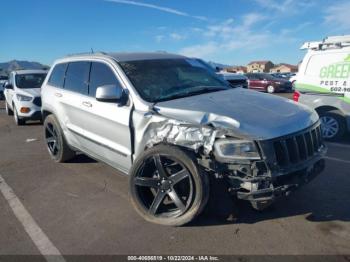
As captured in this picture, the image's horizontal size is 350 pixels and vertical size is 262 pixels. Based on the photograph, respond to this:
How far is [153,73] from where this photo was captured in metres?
4.42

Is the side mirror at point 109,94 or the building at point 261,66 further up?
the side mirror at point 109,94

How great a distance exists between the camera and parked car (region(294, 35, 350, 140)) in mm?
6957

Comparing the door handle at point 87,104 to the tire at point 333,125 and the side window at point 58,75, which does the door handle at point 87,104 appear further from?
the tire at point 333,125

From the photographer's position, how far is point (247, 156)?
3.14 m

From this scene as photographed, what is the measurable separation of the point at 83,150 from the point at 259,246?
10.1ft

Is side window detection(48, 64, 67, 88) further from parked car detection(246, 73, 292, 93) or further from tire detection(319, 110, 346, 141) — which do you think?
parked car detection(246, 73, 292, 93)

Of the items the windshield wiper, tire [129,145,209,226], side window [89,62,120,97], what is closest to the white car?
side window [89,62,120,97]

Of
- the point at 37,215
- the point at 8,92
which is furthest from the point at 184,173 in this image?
the point at 8,92

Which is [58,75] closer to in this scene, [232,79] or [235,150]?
[235,150]

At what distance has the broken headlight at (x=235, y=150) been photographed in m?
3.13

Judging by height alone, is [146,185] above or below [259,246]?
above

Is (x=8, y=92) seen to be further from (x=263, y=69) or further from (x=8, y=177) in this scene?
(x=263, y=69)

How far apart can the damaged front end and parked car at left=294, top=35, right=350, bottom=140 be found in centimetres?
412

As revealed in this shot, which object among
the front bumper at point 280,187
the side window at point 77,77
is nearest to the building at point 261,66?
the side window at point 77,77
